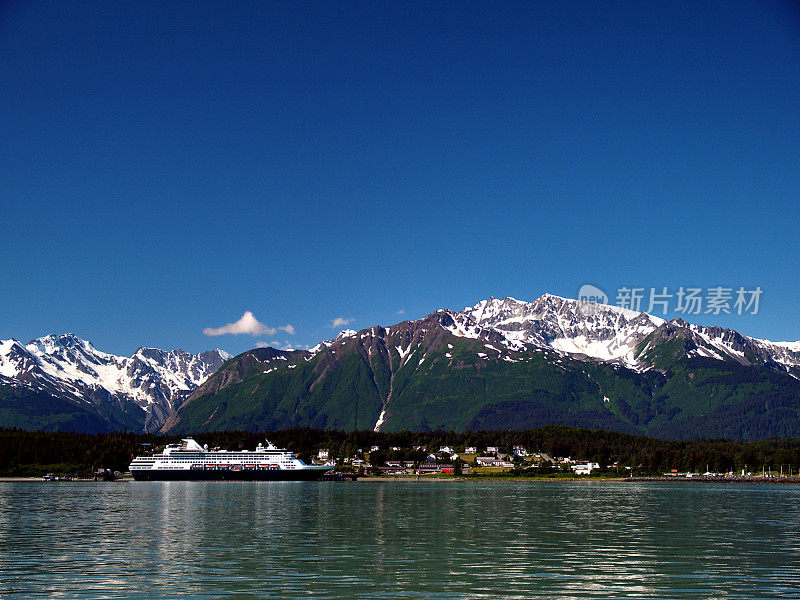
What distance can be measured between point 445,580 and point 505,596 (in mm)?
5019

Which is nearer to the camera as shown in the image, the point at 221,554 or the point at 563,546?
the point at 221,554

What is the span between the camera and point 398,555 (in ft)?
163

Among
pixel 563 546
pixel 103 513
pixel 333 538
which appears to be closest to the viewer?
pixel 563 546

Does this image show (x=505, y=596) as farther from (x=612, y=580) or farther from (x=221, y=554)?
(x=221, y=554)

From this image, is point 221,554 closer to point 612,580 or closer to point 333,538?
point 333,538

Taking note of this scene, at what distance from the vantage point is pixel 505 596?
35.6 m

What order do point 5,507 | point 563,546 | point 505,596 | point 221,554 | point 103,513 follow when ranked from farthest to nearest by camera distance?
point 5,507
point 103,513
point 563,546
point 221,554
point 505,596

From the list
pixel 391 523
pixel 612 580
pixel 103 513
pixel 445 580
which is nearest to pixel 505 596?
pixel 445 580

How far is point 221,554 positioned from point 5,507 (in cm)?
6478

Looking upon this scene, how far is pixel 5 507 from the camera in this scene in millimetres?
101062

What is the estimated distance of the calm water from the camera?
37812 mm

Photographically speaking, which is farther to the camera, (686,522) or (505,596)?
(686,522)

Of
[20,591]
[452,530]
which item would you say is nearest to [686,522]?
[452,530]

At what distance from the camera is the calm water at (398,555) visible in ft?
124
